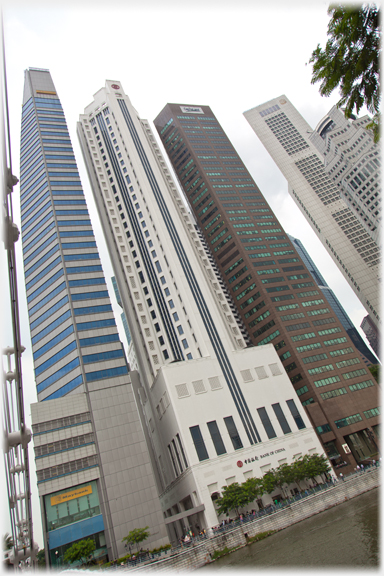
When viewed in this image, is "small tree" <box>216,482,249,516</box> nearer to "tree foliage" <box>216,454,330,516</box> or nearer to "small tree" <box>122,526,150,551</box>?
"tree foliage" <box>216,454,330,516</box>

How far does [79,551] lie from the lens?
4653 centimetres

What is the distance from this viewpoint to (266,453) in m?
65.9

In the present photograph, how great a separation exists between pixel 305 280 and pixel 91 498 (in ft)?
311

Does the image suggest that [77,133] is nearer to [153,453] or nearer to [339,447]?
[153,453]

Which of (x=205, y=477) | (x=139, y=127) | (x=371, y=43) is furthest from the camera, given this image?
(x=139, y=127)

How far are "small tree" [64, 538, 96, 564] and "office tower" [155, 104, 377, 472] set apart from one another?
64.3 metres

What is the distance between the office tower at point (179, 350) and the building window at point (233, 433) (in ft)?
0.62

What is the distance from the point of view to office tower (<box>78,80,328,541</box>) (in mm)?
64938

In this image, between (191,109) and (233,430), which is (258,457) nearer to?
(233,430)

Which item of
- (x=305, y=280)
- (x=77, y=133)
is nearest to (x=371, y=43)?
(x=305, y=280)

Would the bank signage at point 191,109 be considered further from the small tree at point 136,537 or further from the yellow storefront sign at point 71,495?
the small tree at point 136,537

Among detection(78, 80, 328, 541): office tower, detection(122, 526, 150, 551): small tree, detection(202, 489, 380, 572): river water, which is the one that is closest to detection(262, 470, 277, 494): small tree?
detection(78, 80, 328, 541): office tower

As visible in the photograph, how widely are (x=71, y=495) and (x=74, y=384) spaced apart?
18.7m

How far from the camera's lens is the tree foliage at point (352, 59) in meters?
13.4
